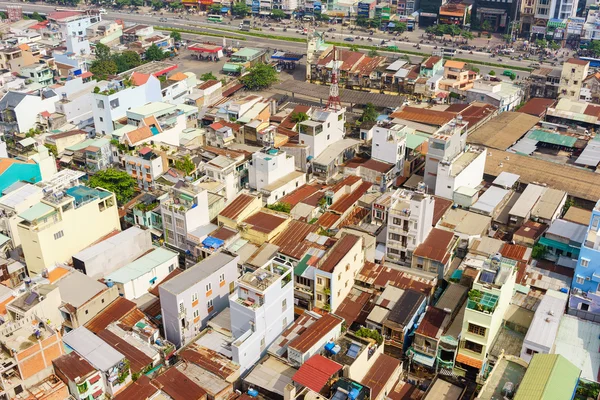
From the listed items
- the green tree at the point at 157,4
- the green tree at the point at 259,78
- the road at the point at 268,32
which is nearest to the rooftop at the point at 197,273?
the green tree at the point at 259,78

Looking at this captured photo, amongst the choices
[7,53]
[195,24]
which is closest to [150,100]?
[7,53]

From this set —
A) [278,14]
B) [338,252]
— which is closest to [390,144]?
[338,252]

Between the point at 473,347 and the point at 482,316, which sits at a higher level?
the point at 482,316

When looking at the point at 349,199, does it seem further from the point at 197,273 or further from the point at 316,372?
the point at 316,372

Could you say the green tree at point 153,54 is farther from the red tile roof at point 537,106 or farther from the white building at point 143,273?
the white building at point 143,273

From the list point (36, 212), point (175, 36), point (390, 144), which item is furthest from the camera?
point (175, 36)

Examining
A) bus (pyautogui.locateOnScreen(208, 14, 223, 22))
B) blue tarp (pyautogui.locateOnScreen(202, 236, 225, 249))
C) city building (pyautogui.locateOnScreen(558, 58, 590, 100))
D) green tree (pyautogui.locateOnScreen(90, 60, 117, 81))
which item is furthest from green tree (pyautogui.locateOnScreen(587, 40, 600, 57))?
blue tarp (pyautogui.locateOnScreen(202, 236, 225, 249))

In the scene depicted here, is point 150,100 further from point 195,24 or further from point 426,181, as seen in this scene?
point 195,24
